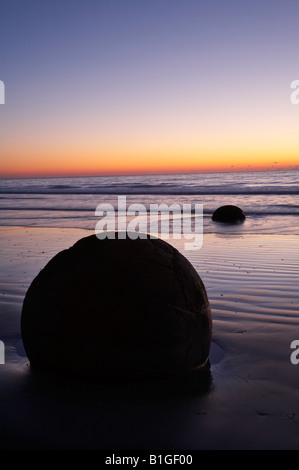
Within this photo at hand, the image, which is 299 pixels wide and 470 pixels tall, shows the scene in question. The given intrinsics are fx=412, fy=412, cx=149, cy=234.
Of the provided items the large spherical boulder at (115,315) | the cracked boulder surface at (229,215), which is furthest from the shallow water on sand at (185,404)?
the cracked boulder surface at (229,215)

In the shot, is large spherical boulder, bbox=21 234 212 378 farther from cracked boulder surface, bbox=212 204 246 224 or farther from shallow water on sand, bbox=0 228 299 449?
cracked boulder surface, bbox=212 204 246 224

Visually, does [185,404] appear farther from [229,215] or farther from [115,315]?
[229,215]

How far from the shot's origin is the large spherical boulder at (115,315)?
9.12ft

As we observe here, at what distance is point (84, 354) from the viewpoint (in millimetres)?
2814

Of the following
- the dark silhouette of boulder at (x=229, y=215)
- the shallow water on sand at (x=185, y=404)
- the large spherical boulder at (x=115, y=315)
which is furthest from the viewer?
the dark silhouette of boulder at (x=229, y=215)

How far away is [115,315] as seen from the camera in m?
2.77

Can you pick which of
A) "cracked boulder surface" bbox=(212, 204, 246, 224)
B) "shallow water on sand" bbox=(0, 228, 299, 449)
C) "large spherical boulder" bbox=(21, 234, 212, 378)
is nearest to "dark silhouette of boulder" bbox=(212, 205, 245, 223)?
"cracked boulder surface" bbox=(212, 204, 246, 224)

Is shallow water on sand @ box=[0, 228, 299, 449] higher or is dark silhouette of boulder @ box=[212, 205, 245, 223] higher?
dark silhouette of boulder @ box=[212, 205, 245, 223]

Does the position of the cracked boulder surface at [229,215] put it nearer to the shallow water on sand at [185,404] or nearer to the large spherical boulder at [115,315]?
the shallow water on sand at [185,404]

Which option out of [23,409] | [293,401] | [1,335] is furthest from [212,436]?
[1,335]

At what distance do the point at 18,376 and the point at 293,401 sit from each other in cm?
198

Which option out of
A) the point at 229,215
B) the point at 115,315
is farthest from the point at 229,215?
the point at 115,315

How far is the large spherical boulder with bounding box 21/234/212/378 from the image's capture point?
Result: 278 centimetres

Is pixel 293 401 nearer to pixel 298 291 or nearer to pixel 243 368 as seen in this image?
pixel 243 368
